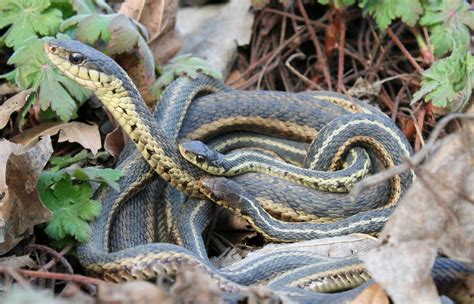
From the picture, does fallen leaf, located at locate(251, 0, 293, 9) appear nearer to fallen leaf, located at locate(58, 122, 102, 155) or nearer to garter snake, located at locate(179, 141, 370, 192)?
garter snake, located at locate(179, 141, 370, 192)

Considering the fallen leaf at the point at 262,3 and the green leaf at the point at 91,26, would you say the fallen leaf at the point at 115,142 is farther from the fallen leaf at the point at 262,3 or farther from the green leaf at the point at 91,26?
the fallen leaf at the point at 262,3

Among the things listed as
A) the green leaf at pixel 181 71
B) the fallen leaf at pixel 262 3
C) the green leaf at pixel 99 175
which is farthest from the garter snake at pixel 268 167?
the fallen leaf at pixel 262 3

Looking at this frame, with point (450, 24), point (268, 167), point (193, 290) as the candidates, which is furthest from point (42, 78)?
point (450, 24)

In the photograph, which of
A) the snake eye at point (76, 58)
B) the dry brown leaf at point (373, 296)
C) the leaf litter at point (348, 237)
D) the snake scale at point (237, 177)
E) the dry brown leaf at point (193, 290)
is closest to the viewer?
the dry brown leaf at point (193, 290)

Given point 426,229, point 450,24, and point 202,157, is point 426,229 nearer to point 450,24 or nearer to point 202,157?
point 202,157

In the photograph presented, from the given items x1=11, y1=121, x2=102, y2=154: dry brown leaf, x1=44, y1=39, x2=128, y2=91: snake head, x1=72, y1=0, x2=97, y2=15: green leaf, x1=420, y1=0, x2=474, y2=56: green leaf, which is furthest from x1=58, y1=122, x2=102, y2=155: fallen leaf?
x1=420, y1=0, x2=474, y2=56: green leaf

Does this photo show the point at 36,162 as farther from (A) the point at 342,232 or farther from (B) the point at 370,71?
(B) the point at 370,71
